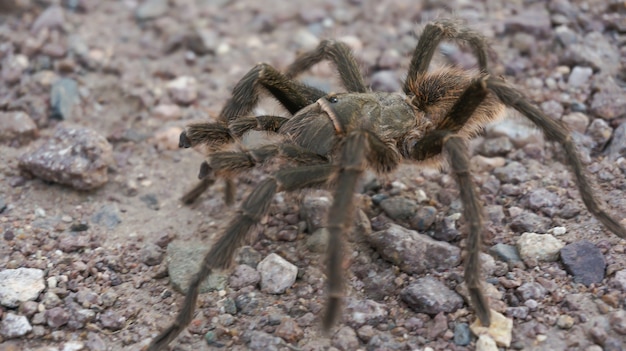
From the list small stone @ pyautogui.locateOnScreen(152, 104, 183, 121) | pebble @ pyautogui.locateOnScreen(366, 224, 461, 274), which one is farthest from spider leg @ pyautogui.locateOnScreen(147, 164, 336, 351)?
small stone @ pyautogui.locateOnScreen(152, 104, 183, 121)

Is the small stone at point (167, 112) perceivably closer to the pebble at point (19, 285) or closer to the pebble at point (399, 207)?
the pebble at point (19, 285)

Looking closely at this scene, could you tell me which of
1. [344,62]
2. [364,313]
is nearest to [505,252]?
[364,313]

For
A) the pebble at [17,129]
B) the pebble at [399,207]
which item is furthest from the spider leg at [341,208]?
the pebble at [17,129]

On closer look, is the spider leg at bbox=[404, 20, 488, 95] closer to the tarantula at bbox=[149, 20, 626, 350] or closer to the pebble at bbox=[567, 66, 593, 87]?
the tarantula at bbox=[149, 20, 626, 350]

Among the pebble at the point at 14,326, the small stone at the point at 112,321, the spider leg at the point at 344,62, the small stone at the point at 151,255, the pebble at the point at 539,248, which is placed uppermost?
the spider leg at the point at 344,62

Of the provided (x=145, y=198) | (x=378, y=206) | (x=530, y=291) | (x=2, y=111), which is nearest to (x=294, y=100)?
(x=378, y=206)

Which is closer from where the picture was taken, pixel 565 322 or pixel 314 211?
pixel 565 322

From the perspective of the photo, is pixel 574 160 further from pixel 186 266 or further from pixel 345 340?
pixel 186 266
